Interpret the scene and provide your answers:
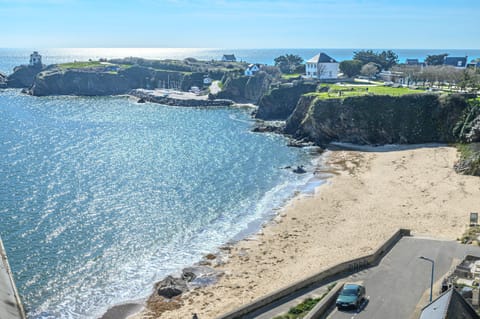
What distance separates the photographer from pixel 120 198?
166ft

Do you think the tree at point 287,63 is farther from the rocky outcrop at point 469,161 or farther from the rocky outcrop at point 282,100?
the rocky outcrop at point 469,161

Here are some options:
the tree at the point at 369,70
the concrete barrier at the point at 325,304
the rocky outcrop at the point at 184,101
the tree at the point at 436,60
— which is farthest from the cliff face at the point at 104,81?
the concrete barrier at the point at 325,304

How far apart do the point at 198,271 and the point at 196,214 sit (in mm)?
11569

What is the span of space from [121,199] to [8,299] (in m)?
41.7

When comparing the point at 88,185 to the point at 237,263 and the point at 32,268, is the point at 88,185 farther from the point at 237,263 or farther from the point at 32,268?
the point at 237,263

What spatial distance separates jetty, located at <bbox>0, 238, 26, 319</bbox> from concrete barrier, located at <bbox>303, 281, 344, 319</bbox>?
47.7 feet

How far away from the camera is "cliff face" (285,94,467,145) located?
70.0m

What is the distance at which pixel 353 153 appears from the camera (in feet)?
225

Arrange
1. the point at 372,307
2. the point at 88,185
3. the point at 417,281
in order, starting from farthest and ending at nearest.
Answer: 1. the point at 88,185
2. the point at 417,281
3. the point at 372,307

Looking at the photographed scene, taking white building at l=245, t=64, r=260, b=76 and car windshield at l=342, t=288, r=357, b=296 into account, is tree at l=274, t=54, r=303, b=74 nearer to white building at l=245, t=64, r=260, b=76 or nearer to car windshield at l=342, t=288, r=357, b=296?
white building at l=245, t=64, r=260, b=76

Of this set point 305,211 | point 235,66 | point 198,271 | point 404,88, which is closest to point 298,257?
point 198,271

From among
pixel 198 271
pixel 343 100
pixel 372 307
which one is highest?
pixel 343 100

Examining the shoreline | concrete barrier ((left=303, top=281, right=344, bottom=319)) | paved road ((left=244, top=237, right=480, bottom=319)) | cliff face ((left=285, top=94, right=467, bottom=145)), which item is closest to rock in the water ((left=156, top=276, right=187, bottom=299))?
the shoreline

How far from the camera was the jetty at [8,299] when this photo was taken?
8.64 m
